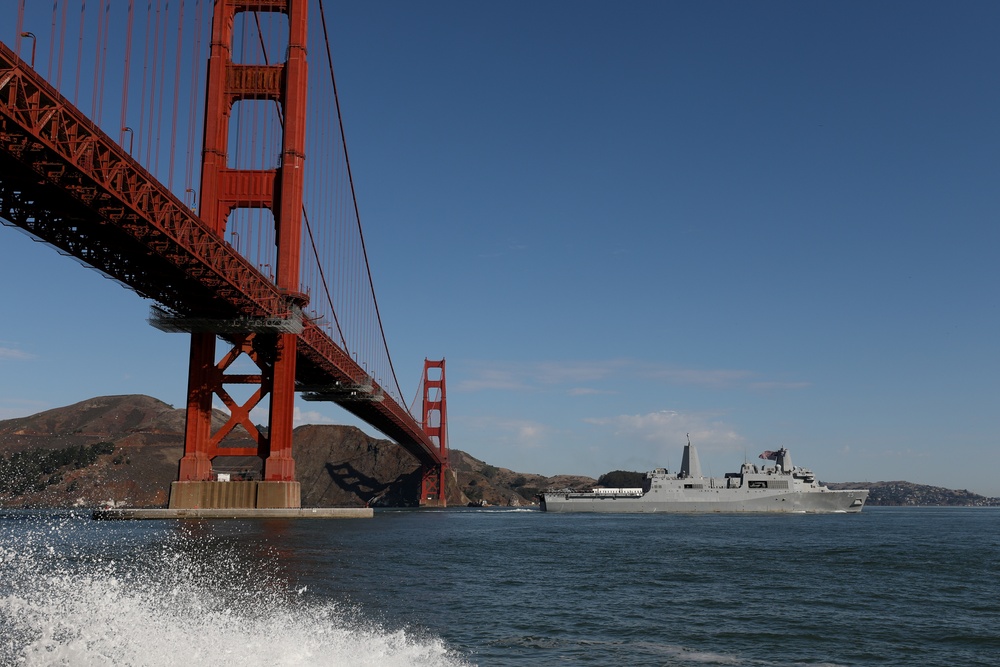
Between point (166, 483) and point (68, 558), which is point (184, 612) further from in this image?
point (166, 483)

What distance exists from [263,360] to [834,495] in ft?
172

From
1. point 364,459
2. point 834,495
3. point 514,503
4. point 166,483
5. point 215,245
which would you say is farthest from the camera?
point 514,503

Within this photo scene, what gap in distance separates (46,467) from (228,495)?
277 ft

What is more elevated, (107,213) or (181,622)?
(107,213)

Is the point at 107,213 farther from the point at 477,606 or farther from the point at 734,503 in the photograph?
the point at 734,503

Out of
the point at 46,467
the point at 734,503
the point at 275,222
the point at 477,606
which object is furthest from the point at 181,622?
the point at 46,467

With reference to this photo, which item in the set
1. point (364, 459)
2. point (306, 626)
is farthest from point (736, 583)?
point (364, 459)

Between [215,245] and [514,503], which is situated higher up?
[215,245]

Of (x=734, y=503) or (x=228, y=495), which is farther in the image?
(x=734, y=503)

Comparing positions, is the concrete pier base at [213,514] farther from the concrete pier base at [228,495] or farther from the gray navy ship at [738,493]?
the gray navy ship at [738,493]

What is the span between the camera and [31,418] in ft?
552

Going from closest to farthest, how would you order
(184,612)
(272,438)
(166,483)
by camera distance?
1. (184,612)
2. (272,438)
3. (166,483)

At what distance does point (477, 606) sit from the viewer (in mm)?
14438

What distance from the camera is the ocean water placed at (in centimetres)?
988
